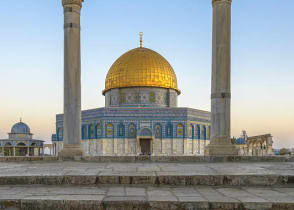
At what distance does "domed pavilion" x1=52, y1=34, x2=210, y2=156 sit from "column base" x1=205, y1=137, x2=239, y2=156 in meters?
19.8

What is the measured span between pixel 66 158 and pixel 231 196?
18.7 feet

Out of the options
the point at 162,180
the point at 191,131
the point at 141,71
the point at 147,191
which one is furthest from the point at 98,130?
the point at 147,191

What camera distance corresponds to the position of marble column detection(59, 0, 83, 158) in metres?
8.80

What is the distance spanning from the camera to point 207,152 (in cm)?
845

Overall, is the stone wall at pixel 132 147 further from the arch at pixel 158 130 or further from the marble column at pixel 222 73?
the marble column at pixel 222 73

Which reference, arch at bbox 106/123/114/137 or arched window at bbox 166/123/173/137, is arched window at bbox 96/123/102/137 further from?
arched window at bbox 166/123/173/137

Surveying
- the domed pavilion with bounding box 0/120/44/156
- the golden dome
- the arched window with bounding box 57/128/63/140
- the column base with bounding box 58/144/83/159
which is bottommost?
the domed pavilion with bounding box 0/120/44/156

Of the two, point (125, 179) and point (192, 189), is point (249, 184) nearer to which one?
point (192, 189)

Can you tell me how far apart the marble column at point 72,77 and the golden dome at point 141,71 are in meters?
22.3

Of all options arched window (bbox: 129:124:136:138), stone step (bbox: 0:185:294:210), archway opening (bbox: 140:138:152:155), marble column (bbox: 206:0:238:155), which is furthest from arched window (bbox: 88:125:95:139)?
stone step (bbox: 0:185:294:210)

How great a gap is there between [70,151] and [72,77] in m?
2.12

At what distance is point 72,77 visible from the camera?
28.9 ft

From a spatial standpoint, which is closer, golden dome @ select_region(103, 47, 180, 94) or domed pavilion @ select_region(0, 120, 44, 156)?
golden dome @ select_region(103, 47, 180, 94)

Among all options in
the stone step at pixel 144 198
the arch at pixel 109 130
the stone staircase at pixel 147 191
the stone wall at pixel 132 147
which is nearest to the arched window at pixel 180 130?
the stone wall at pixel 132 147
